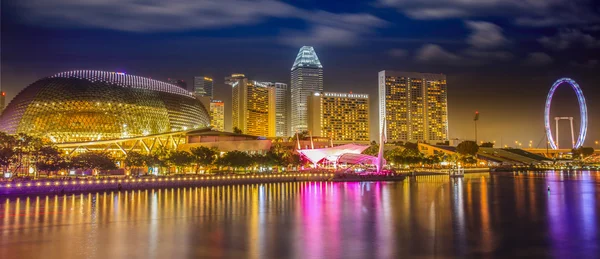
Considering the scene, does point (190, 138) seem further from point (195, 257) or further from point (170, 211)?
point (195, 257)

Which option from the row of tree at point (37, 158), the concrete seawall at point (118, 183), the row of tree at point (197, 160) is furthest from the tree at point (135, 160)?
the concrete seawall at point (118, 183)

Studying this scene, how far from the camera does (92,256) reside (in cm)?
1925

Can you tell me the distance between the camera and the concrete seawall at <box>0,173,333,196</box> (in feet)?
156

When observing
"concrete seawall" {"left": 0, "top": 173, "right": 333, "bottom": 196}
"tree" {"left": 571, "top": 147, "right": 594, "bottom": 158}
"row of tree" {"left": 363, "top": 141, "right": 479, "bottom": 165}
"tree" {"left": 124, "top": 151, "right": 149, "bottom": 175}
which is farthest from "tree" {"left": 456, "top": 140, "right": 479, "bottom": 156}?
"tree" {"left": 124, "top": 151, "right": 149, "bottom": 175}

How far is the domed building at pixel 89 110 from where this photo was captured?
95750 mm

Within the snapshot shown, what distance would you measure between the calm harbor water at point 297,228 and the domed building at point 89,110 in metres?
56.8

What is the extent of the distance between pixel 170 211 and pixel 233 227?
931cm

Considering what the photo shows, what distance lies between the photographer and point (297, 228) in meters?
26.5

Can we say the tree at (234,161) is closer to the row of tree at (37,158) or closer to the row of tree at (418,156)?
the row of tree at (37,158)

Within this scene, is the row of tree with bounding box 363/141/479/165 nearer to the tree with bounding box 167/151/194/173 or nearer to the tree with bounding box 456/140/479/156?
the tree with bounding box 456/140/479/156

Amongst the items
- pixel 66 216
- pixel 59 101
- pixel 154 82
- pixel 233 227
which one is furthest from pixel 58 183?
pixel 154 82

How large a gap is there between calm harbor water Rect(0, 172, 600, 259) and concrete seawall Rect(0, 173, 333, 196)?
485 centimetres

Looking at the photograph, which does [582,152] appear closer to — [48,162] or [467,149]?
[467,149]

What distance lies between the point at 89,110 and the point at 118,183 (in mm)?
50448
